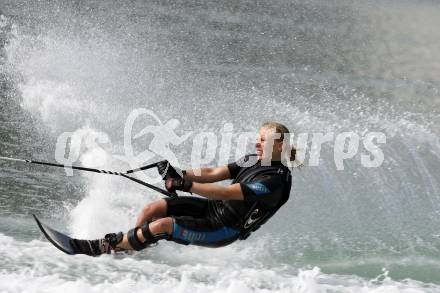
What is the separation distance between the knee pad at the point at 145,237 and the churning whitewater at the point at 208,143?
122mm

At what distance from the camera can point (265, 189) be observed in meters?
4.61

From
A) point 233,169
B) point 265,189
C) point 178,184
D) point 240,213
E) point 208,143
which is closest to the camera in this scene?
point 178,184

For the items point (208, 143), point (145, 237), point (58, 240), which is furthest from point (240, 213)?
point (208, 143)

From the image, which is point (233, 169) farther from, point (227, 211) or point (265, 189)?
point (265, 189)

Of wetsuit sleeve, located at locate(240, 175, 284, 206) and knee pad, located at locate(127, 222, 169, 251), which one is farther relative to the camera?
knee pad, located at locate(127, 222, 169, 251)

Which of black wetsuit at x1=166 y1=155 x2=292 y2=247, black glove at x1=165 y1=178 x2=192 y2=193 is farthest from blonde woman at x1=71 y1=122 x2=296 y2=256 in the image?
black glove at x1=165 y1=178 x2=192 y2=193

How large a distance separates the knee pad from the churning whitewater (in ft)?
0.40

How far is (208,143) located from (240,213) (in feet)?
12.0

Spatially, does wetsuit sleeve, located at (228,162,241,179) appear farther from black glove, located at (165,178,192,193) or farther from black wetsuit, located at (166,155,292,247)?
black glove, located at (165,178,192,193)

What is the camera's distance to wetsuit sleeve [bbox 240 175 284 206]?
4.54 meters

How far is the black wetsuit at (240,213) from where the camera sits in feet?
15.3

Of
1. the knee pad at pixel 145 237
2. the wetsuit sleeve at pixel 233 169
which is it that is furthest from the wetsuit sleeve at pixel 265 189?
the knee pad at pixel 145 237

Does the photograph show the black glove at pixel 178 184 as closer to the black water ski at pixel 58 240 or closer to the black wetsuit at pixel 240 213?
the black wetsuit at pixel 240 213

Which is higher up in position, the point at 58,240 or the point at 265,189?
the point at 265,189
